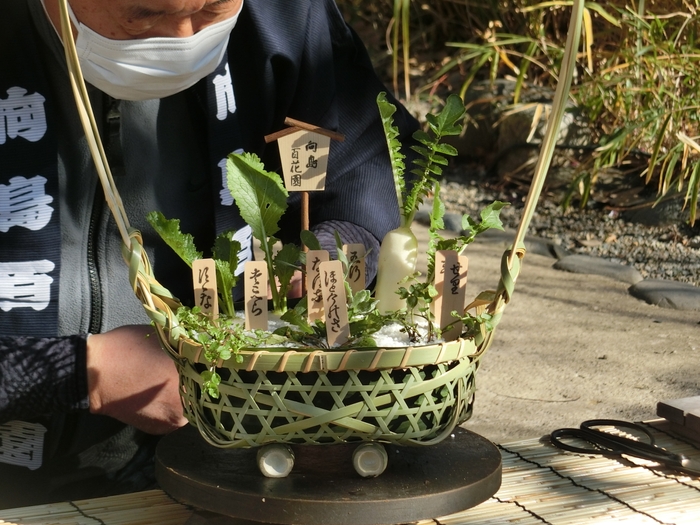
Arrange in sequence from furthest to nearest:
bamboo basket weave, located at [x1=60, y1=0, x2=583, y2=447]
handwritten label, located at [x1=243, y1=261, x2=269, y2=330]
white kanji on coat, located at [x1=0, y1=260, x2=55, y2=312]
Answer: white kanji on coat, located at [x1=0, y1=260, x2=55, y2=312] → handwritten label, located at [x1=243, y1=261, x2=269, y2=330] → bamboo basket weave, located at [x1=60, y1=0, x2=583, y2=447]

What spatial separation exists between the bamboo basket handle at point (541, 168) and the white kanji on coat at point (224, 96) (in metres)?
0.62

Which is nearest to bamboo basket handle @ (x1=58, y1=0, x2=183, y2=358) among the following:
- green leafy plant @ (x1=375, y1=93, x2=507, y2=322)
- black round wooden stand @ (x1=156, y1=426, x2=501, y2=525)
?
black round wooden stand @ (x1=156, y1=426, x2=501, y2=525)

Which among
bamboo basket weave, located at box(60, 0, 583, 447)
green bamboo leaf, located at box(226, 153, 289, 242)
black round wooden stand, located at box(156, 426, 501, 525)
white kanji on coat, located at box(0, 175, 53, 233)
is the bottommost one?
black round wooden stand, located at box(156, 426, 501, 525)

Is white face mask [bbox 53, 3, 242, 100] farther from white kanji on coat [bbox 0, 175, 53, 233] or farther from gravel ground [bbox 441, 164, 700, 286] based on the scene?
gravel ground [bbox 441, 164, 700, 286]

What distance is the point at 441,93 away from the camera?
528cm

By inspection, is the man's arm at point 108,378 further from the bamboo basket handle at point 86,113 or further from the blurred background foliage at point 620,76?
the blurred background foliage at point 620,76

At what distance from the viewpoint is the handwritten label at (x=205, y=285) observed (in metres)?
0.95

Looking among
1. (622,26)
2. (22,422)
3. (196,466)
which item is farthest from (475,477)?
(622,26)

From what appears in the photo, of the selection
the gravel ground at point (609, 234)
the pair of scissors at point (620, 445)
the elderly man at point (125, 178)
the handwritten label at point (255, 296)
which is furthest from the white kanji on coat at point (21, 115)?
the gravel ground at point (609, 234)

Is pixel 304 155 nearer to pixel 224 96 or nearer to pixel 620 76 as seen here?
pixel 224 96

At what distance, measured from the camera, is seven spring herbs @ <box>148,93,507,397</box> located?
3.04 ft

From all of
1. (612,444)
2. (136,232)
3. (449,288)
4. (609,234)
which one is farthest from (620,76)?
(136,232)

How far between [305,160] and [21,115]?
50 cm

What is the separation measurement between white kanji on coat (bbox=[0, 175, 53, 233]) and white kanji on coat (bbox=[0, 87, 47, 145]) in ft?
0.21
